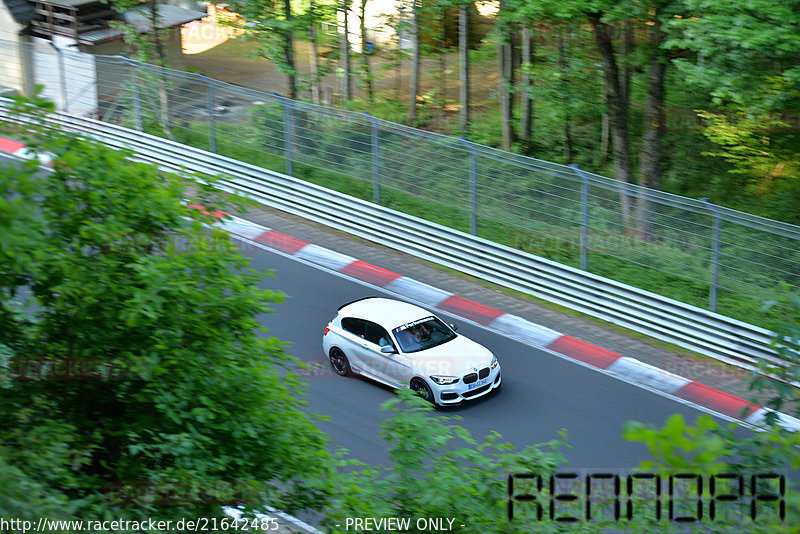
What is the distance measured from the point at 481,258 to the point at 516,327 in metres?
1.99

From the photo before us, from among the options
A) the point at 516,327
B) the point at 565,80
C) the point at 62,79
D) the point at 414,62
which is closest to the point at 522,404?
the point at 516,327

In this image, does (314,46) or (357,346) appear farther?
(314,46)

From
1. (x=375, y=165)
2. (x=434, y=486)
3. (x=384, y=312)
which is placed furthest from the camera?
(x=375, y=165)

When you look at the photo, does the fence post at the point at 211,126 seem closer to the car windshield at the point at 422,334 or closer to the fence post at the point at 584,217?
the car windshield at the point at 422,334

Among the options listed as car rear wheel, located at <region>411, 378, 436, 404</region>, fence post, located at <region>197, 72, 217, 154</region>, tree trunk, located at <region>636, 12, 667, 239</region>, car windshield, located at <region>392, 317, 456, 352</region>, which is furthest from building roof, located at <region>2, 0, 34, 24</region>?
car rear wheel, located at <region>411, 378, 436, 404</region>

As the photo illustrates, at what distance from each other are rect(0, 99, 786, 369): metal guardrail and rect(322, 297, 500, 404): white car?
9.76ft

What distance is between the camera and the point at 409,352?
44.3 ft

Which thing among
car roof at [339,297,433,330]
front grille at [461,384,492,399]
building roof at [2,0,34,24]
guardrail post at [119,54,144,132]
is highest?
building roof at [2,0,34,24]

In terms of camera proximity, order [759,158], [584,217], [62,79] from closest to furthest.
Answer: [584,217]
[759,158]
[62,79]

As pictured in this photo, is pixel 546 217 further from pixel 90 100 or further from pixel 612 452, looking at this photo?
pixel 90 100

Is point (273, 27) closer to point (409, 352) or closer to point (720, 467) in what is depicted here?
point (409, 352)

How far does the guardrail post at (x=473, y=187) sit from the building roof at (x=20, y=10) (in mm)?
14361

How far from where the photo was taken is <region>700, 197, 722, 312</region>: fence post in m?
14.1

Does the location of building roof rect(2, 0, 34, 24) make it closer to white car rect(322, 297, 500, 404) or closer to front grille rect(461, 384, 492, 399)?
white car rect(322, 297, 500, 404)
